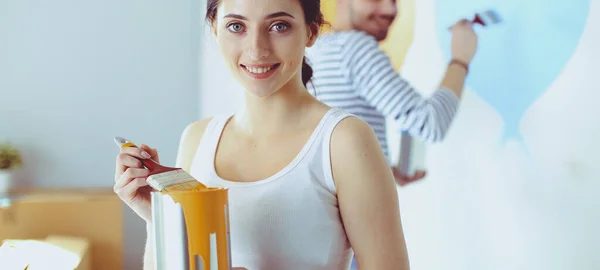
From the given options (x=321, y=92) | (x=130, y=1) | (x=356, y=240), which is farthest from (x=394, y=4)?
(x=130, y=1)

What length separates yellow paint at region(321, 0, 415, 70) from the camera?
1.70 m

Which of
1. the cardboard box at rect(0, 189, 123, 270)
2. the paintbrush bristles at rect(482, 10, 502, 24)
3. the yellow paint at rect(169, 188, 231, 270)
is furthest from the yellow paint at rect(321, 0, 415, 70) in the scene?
the cardboard box at rect(0, 189, 123, 270)

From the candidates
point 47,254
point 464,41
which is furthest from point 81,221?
point 464,41

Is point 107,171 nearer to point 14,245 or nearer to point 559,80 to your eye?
point 14,245

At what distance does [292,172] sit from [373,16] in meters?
1.09

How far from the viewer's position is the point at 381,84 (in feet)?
5.10

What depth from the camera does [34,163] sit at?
269 cm

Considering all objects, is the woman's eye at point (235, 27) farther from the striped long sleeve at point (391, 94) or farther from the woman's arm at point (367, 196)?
the striped long sleeve at point (391, 94)

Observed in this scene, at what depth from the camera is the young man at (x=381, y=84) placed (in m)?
1.54

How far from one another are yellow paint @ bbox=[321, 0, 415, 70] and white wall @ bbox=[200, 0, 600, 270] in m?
0.03

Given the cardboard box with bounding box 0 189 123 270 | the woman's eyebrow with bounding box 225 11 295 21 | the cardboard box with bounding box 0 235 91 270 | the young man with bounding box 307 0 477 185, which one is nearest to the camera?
the woman's eyebrow with bounding box 225 11 295 21

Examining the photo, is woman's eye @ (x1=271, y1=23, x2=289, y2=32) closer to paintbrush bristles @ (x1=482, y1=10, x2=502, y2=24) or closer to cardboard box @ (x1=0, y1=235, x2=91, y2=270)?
paintbrush bristles @ (x1=482, y1=10, x2=502, y2=24)

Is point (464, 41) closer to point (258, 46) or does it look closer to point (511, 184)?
point (511, 184)

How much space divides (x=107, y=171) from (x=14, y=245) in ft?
2.15
